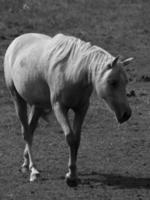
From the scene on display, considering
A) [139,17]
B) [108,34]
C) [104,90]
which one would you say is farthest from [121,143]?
[139,17]

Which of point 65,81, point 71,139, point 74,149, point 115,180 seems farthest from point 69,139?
point 115,180

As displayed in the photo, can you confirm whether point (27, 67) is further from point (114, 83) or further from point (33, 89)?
point (114, 83)

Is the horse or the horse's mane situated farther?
the horse's mane

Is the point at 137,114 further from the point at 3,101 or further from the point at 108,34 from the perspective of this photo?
the point at 108,34

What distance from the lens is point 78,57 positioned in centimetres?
727

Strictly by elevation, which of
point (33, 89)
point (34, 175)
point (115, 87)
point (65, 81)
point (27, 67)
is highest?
point (115, 87)

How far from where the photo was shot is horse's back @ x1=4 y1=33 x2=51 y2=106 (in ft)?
25.2

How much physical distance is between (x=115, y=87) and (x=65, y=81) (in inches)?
23.5

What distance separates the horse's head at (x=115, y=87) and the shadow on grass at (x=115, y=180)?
88 centimetres

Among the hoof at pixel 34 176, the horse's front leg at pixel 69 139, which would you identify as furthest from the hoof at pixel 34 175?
the horse's front leg at pixel 69 139

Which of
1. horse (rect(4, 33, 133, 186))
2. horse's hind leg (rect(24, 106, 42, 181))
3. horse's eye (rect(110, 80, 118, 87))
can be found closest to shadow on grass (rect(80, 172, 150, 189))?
horse (rect(4, 33, 133, 186))

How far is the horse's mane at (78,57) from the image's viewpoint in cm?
709

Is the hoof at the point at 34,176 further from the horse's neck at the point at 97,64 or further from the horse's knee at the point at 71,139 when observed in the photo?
the horse's neck at the point at 97,64

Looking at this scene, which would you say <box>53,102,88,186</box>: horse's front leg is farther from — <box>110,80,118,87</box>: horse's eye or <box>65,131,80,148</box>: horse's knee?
<box>110,80,118,87</box>: horse's eye
